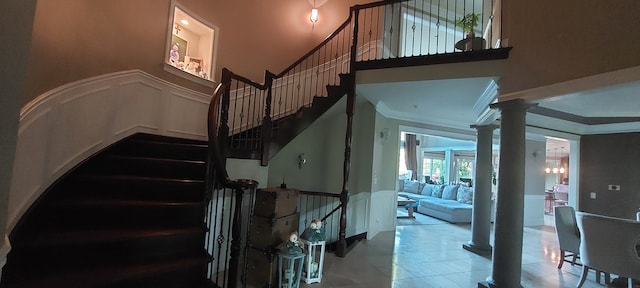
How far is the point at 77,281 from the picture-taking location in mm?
1658

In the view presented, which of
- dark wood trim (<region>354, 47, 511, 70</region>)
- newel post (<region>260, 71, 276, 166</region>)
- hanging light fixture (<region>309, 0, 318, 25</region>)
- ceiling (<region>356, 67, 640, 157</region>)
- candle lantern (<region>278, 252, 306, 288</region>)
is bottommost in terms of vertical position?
candle lantern (<region>278, 252, 306, 288</region>)

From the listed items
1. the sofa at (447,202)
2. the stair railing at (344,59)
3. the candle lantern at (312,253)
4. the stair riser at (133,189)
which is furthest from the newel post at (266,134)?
the sofa at (447,202)

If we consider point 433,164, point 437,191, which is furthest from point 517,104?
point 433,164

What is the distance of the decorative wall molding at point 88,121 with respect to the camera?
1981 mm

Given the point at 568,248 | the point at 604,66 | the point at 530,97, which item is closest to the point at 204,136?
the point at 530,97

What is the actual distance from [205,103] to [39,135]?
2.33m

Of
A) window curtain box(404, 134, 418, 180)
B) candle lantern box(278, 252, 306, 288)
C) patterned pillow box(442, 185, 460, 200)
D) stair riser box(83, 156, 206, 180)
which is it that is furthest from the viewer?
window curtain box(404, 134, 418, 180)

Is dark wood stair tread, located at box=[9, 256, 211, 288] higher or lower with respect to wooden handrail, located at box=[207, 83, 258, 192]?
lower

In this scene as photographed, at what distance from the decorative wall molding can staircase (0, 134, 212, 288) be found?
0.13 meters

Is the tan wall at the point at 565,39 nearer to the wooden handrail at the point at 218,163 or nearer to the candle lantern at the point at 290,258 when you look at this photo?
the candle lantern at the point at 290,258

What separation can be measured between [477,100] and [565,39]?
158 centimetres

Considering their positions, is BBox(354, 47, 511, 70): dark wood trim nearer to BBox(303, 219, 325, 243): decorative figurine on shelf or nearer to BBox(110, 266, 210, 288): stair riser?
BBox(303, 219, 325, 243): decorative figurine on shelf

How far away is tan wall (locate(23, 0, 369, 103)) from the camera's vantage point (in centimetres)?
245

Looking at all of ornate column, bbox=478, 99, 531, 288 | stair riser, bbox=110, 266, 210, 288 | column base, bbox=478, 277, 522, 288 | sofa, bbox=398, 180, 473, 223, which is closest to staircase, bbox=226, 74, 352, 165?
stair riser, bbox=110, 266, 210, 288
